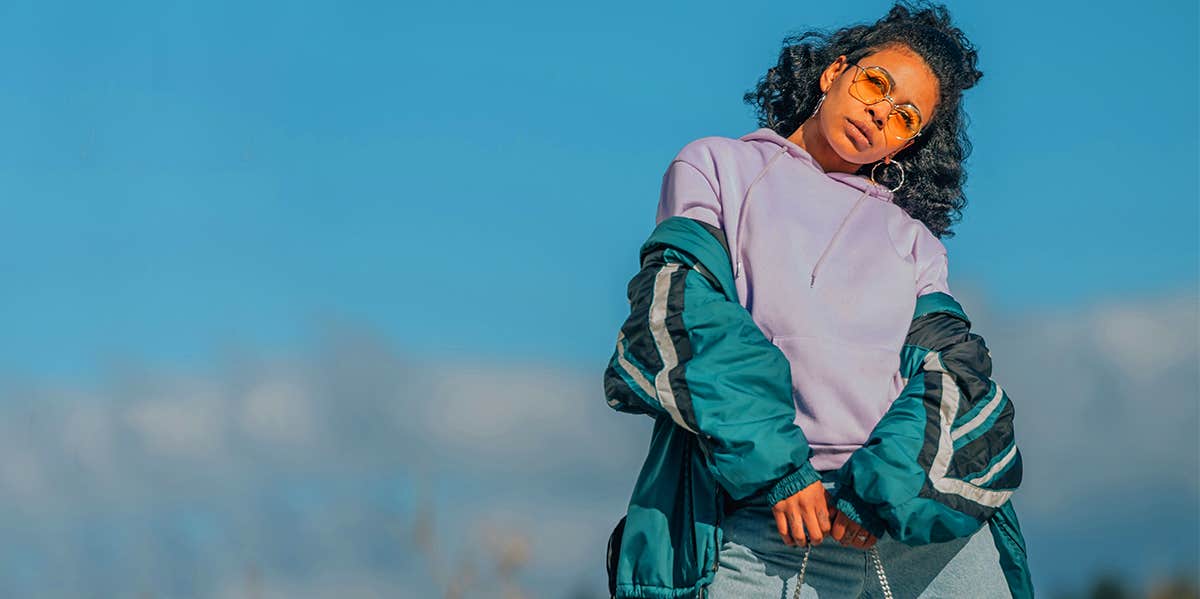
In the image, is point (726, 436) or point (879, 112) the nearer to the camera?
point (726, 436)

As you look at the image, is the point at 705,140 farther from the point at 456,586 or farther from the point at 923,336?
the point at 456,586

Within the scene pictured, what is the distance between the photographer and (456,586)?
500 cm

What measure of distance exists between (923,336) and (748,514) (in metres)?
0.51

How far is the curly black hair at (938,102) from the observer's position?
10.7 feet

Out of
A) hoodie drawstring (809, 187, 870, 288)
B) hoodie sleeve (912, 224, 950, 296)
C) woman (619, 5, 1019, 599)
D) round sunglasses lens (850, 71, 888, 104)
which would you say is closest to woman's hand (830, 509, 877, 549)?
woman (619, 5, 1019, 599)

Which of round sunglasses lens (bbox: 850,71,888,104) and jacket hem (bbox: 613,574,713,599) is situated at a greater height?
round sunglasses lens (bbox: 850,71,888,104)

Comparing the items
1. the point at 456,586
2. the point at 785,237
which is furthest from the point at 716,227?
the point at 456,586

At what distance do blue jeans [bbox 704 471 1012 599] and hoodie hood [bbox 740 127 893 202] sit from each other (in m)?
0.65

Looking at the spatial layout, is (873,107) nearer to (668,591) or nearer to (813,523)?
(813,523)

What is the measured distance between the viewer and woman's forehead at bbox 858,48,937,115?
3.16 m

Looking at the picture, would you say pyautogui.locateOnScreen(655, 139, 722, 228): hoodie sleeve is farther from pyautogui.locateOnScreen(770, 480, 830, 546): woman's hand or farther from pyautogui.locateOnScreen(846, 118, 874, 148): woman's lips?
pyautogui.locateOnScreen(770, 480, 830, 546): woman's hand

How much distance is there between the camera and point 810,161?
10.4 feet

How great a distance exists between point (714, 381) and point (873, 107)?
76cm

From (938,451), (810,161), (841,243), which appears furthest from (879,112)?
(938,451)
